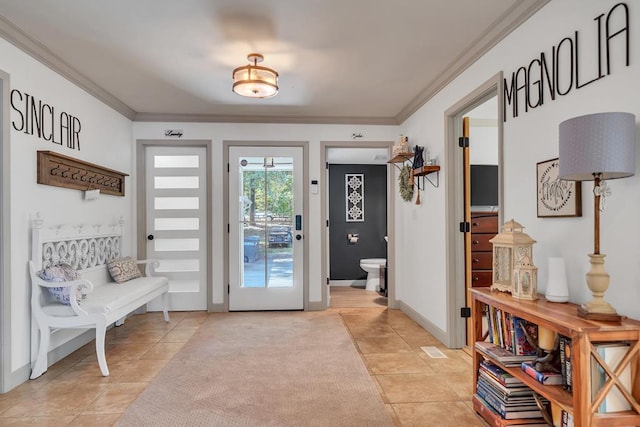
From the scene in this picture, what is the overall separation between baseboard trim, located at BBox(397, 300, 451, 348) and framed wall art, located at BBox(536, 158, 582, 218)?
5.52 ft

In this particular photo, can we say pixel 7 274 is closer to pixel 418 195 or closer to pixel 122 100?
pixel 122 100

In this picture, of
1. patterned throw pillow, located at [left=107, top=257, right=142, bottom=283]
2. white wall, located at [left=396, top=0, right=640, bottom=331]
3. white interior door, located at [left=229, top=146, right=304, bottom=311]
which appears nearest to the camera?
white wall, located at [left=396, top=0, right=640, bottom=331]

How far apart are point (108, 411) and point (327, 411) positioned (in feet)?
4.28

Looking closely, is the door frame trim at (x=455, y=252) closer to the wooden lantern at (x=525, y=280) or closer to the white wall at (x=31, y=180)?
the wooden lantern at (x=525, y=280)

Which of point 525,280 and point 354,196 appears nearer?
point 525,280

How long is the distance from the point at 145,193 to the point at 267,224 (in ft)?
5.01

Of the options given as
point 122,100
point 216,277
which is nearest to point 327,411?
point 216,277

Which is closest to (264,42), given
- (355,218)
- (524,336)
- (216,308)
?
(524,336)

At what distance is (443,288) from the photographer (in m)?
3.46

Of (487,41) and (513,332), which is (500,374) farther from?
(487,41)

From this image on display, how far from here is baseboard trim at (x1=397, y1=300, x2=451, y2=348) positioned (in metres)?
3.43

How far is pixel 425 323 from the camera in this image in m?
3.88

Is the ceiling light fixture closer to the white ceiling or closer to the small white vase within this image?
the white ceiling

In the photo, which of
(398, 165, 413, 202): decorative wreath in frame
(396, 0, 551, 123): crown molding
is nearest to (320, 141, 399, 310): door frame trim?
(398, 165, 413, 202): decorative wreath in frame
